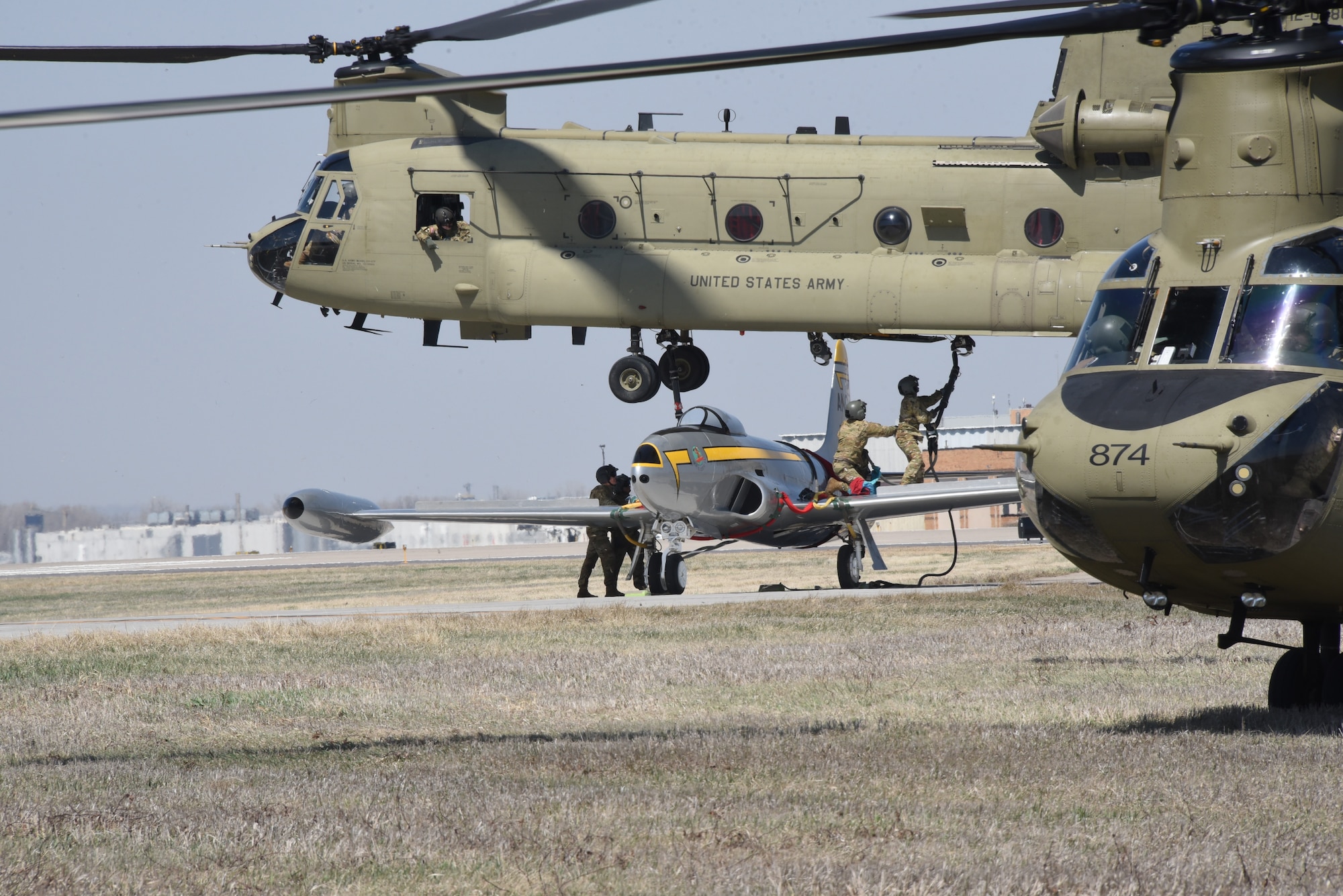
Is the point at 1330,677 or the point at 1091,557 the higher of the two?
the point at 1091,557

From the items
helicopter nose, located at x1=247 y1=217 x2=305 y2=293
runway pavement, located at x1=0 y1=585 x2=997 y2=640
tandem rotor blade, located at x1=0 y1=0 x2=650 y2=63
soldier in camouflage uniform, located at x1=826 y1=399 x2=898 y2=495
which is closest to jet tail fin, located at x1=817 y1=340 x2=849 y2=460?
soldier in camouflage uniform, located at x1=826 y1=399 x2=898 y2=495

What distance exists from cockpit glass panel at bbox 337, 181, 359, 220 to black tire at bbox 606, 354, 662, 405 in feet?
14.5

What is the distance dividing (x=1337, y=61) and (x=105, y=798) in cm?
691

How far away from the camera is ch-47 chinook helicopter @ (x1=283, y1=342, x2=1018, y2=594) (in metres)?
22.2

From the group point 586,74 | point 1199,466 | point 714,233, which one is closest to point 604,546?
point 714,233

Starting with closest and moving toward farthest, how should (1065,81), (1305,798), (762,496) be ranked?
1. (1305,798)
2. (1065,81)
3. (762,496)

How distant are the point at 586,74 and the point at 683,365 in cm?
1669

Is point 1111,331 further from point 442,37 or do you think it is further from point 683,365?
point 683,365

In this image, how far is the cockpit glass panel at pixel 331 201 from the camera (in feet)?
68.6

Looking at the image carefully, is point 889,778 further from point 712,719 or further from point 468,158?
point 468,158

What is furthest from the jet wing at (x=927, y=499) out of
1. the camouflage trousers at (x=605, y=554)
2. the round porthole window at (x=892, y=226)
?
the round porthole window at (x=892, y=226)

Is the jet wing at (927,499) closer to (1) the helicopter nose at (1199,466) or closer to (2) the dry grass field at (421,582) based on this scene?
(2) the dry grass field at (421,582)

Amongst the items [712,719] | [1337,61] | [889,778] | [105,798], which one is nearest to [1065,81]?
[1337,61]

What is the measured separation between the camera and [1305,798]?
18.5ft
